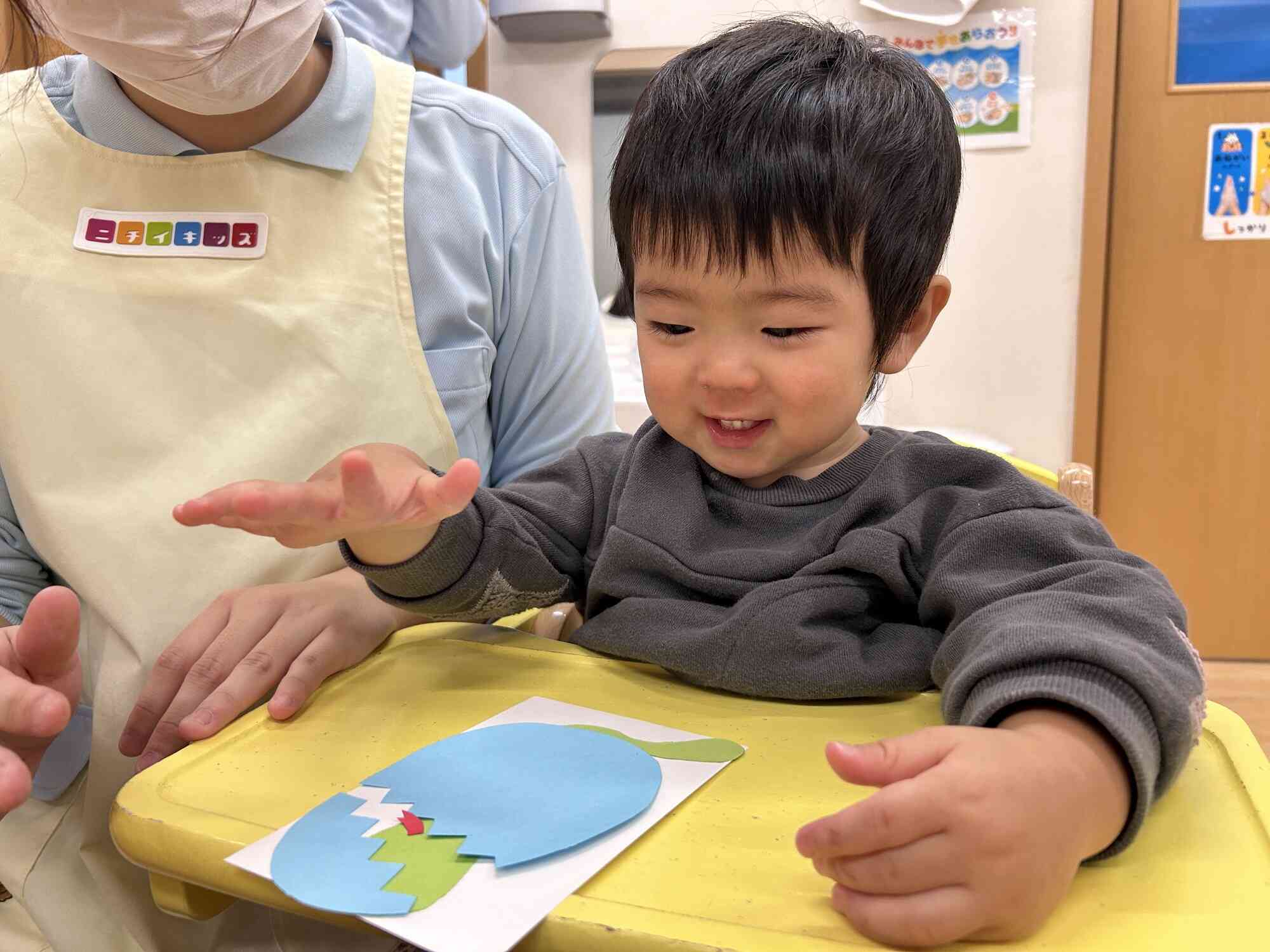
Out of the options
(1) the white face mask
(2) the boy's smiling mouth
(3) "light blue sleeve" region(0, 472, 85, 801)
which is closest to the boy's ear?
(2) the boy's smiling mouth

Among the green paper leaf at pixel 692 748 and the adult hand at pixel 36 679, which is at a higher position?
the adult hand at pixel 36 679

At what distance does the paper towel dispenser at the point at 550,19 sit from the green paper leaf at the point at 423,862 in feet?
7.48

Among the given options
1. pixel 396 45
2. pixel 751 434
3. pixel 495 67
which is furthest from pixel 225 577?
pixel 495 67

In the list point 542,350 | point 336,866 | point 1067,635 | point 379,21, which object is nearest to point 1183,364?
point 379,21

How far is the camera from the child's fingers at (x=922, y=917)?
43cm

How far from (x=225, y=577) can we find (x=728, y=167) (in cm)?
48

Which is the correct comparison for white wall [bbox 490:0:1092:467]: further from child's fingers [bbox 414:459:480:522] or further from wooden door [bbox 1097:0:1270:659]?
child's fingers [bbox 414:459:480:522]

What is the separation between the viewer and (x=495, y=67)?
264 centimetres

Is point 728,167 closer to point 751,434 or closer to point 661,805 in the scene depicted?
point 751,434

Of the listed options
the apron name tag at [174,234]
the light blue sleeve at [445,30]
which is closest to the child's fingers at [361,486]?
the apron name tag at [174,234]

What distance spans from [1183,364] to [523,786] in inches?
94.3

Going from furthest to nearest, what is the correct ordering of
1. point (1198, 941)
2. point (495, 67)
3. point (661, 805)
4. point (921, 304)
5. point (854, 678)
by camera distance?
point (495, 67)
point (921, 304)
point (854, 678)
point (661, 805)
point (1198, 941)

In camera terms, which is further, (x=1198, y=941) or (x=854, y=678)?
(x=854, y=678)

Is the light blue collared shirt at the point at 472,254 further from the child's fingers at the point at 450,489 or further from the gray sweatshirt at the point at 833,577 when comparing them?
the child's fingers at the point at 450,489
